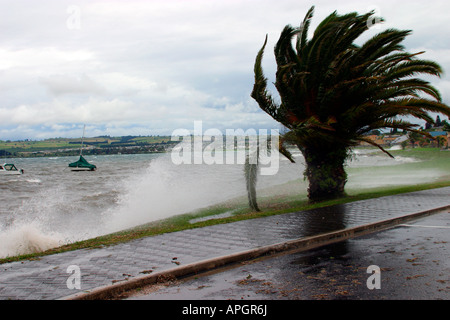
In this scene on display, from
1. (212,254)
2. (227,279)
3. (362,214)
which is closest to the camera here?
(227,279)

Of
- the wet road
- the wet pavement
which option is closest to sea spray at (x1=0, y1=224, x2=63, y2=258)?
the wet pavement

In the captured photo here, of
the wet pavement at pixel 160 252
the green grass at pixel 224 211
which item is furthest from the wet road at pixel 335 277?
the green grass at pixel 224 211

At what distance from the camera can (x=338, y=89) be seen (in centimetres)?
1339

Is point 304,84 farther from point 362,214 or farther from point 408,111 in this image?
point 362,214

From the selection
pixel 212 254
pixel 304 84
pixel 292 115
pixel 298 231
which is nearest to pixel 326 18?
pixel 304 84

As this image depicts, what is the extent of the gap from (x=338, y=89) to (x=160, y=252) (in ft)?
28.0

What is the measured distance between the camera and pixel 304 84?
45.4 feet

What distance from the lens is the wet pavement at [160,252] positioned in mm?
5609

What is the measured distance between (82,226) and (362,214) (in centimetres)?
1086

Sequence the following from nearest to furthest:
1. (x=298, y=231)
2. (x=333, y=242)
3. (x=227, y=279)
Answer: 1. (x=227, y=279)
2. (x=333, y=242)
3. (x=298, y=231)

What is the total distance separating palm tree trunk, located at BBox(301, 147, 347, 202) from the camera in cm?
1482

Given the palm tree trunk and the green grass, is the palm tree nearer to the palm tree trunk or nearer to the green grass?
the palm tree trunk

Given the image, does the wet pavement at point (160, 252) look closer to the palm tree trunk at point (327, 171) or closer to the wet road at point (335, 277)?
the wet road at point (335, 277)

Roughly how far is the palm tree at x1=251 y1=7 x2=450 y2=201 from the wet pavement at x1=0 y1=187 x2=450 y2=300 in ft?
11.0
